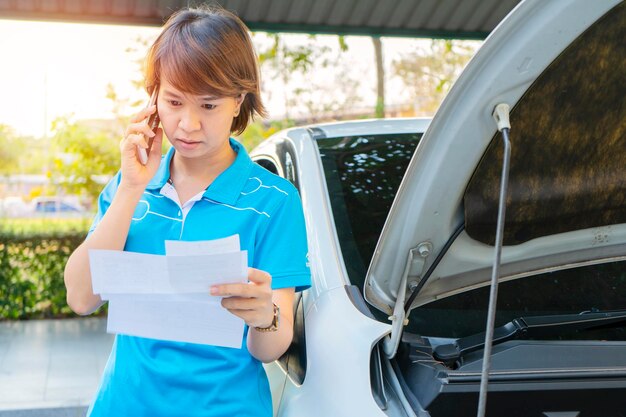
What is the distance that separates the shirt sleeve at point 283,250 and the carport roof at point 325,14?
195 inches

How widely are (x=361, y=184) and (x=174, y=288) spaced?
1.35 metres

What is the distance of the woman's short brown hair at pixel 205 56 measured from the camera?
1873 mm

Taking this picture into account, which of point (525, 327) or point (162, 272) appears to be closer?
point (162, 272)

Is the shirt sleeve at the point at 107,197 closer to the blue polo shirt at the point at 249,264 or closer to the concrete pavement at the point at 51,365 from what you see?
the blue polo shirt at the point at 249,264

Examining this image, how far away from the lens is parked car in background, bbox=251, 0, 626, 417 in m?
1.72

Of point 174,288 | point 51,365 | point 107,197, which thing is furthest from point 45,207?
point 174,288

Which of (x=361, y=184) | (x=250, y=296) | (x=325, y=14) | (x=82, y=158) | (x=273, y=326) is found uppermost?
(x=325, y=14)

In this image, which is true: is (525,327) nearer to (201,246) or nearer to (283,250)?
(283,250)

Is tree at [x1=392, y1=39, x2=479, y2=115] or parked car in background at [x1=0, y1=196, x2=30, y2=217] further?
tree at [x1=392, y1=39, x2=479, y2=115]

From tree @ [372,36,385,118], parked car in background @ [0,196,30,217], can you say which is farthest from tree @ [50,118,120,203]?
tree @ [372,36,385,118]

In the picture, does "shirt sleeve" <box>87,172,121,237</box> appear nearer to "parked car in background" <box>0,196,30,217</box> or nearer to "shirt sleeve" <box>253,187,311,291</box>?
"shirt sleeve" <box>253,187,311,291</box>

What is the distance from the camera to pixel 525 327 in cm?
213

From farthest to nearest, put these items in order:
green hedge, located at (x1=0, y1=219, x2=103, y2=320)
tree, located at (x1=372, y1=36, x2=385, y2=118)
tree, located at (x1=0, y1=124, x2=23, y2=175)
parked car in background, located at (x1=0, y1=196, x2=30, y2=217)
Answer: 1. tree, located at (x1=372, y1=36, x2=385, y2=118)
2. tree, located at (x1=0, y1=124, x2=23, y2=175)
3. parked car in background, located at (x1=0, y1=196, x2=30, y2=217)
4. green hedge, located at (x1=0, y1=219, x2=103, y2=320)

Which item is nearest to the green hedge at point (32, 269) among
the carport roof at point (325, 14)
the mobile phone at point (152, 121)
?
the carport roof at point (325, 14)
